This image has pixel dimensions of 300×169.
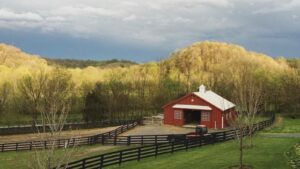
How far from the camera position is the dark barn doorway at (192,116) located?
196 feet

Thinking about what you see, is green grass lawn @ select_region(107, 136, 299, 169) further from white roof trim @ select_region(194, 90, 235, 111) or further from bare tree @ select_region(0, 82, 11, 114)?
bare tree @ select_region(0, 82, 11, 114)

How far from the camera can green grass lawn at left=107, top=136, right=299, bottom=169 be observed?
2914 centimetres

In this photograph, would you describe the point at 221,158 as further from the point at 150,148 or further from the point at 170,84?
the point at 170,84

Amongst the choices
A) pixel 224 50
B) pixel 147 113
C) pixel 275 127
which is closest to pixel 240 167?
pixel 275 127

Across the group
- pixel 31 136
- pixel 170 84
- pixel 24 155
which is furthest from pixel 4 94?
pixel 24 155

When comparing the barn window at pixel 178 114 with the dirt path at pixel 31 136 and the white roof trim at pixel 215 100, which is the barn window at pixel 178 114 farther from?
the dirt path at pixel 31 136

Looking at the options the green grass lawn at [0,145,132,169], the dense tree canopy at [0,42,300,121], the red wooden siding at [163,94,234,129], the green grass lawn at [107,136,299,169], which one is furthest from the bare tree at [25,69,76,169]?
the dense tree canopy at [0,42,300,121]

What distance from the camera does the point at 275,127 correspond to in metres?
52.7

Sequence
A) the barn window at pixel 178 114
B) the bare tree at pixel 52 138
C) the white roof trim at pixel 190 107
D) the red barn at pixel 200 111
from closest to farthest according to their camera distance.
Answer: the bare tree at pixel 52 138, the red barn at pixel 200 111, the white roof trim at pixel 190 107, the barn window at pixel 178 114

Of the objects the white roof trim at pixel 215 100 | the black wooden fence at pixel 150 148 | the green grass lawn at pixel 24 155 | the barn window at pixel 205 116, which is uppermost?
the white roof trim at pixel 215 100

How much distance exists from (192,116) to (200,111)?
2.97 m

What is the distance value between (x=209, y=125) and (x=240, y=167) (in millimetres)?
28464

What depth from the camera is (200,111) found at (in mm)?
58438

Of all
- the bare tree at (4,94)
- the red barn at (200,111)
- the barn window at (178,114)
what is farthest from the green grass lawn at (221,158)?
the bare tree at (4,94)
